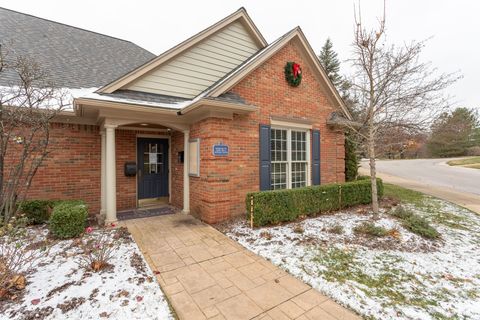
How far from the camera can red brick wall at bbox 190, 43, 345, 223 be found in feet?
18.5

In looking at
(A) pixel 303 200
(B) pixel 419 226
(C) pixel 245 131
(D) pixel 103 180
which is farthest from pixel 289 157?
(D) pixel 103 180

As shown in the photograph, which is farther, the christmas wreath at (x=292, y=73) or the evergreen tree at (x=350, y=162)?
the evergreen tree at (x=350, y=162)

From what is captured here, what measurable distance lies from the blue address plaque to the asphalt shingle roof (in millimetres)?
4995

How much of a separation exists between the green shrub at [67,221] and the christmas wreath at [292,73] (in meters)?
6.76

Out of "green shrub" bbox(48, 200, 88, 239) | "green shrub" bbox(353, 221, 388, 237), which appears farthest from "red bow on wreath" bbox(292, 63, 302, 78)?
"green shrub" bbox(48, 200, 88, 239)

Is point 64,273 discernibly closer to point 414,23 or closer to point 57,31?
point 57,31

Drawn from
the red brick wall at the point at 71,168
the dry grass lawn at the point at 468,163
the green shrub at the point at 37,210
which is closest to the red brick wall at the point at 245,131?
the red brick wall at the point at 71,168

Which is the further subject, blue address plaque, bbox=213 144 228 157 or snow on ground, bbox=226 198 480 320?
blue address plaque, bbox=213 144 228 157

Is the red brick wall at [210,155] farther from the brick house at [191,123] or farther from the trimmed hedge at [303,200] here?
the trimmed hedge at [303,200]

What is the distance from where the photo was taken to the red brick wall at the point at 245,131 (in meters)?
5.64

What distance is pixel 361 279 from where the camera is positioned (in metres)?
3.25

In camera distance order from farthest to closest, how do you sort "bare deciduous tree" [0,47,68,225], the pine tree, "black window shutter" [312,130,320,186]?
1. the pine tree
2. "black window shutter" [312,130,320,186]
3. "bare deciduous tree" [0,47,68,225]

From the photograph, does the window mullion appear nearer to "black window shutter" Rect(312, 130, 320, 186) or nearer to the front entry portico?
"black window shutter" Rect(312, 130, 320, 186)

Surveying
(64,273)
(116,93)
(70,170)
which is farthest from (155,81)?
(64,273)
